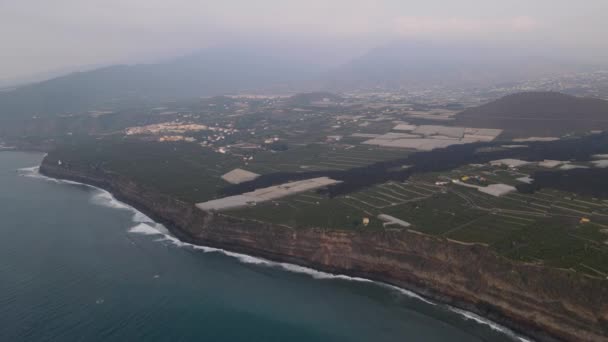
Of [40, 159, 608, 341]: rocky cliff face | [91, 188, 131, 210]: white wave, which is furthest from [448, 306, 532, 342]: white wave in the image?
[91, 188, 131, 210]: white wave

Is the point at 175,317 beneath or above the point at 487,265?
beneath

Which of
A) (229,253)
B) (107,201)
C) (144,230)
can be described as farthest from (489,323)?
(107,201)

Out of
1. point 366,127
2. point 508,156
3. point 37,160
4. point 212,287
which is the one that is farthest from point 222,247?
point 37,160

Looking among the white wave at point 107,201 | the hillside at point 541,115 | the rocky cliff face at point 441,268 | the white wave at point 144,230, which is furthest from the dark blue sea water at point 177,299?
the hillside at point 541,115

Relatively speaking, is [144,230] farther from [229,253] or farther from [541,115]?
[541,115]

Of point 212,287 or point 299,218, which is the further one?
point 299,218

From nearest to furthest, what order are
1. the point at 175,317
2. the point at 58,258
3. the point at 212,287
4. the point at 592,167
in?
the point at 175,317 → the point at 212,287 → the point at 58,258 → the point at 592,167

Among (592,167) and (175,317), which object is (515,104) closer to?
(592,167)
